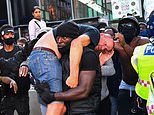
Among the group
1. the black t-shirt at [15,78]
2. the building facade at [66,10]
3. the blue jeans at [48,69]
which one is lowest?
the black t-shirt at [15,78]

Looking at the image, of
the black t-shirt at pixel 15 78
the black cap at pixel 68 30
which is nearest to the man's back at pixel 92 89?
the black cap at pixel 68 30

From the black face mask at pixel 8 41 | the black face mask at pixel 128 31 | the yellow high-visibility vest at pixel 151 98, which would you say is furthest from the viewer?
the black face mask at pixel 8 41

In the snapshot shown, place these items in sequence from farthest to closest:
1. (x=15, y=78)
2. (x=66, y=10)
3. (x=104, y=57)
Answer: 1. (x=66, y=10)
2. (x=15, y=78)
3. (x=104, y=57)

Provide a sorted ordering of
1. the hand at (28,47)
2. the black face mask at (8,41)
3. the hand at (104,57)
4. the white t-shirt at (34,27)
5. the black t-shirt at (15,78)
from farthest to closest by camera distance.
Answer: the white t-shirt at (34,27), the black face mask at (8,41), the black t-shirt at (15,78), the hand at (28,47), the hand at (104,57)

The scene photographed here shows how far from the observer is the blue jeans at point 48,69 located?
3.38 metres

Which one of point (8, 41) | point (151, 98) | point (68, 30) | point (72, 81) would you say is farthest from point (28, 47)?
point (151, 98)

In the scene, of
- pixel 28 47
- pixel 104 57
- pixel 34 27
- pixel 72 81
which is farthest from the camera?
pixel 34 27

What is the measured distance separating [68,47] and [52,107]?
0.52 m

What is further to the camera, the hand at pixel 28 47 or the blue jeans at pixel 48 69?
the hand at pixel 28 47

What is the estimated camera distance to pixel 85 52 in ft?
11.3

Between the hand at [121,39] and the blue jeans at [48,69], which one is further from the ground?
A: the hand at [121,39]

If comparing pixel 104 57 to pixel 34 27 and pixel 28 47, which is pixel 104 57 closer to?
pixel 28 47

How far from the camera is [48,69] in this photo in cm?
338

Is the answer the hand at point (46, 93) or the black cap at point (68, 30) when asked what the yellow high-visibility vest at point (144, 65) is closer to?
the black cap at point (68, 30)
